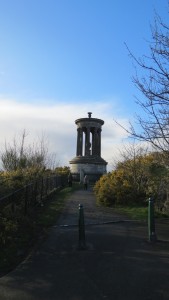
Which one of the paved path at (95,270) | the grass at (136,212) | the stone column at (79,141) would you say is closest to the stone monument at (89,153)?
the stone column at (79,141)

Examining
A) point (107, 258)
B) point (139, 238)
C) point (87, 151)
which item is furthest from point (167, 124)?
point (87, 151)

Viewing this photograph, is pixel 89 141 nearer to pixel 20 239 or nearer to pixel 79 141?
pixel 79 141

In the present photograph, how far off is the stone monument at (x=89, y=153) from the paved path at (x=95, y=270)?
1788 inches

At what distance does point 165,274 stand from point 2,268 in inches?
121

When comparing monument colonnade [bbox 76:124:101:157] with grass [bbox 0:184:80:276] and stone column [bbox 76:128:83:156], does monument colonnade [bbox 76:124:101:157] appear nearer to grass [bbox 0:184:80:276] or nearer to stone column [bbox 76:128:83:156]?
stone column [bbox 76:128:83:156]

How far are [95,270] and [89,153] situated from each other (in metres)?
54.9

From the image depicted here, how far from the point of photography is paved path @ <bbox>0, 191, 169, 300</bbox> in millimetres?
7172

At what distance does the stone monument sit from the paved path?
45407 millimetres

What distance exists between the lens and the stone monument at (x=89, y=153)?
193 feet

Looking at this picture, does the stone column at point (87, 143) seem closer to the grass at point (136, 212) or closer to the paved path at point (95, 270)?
the grass at point (136, 212)

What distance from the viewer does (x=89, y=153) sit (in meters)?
63.4

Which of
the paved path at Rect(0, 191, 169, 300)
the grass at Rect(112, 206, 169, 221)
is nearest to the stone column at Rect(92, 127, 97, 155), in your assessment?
the grass at Rect(112, 206, 169, 221)

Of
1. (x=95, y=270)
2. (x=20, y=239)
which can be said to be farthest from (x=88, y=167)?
(x=95, y=270)

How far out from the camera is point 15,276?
8.28m
